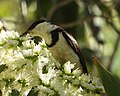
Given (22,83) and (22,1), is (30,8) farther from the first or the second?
(22,83)

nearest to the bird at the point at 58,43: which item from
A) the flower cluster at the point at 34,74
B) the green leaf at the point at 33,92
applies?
the flower cluster at the point at 34,74

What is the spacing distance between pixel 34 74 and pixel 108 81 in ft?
0.67

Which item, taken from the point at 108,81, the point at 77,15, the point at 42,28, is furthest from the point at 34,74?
the point at 77,15

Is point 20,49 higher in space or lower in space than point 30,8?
lower

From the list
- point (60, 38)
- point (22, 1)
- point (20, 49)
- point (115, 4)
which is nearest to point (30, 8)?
point (22, 1)

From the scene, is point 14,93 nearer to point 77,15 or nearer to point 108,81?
point 108,81

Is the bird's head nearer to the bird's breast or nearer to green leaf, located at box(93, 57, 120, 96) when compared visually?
the bird's breast

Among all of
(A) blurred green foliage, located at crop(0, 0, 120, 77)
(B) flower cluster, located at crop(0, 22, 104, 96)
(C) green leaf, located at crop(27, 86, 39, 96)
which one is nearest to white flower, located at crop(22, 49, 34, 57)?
(B) flower cluster, located at crop(0, 22, 104, 96)

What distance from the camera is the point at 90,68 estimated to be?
262 centimetres

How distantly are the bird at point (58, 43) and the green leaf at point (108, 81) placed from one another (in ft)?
1.93

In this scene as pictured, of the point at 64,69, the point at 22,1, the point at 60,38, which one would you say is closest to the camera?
the point at 64,69

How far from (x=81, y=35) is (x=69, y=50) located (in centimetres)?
91

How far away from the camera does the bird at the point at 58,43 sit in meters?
2.00

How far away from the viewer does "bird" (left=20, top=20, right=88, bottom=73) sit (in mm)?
1999
